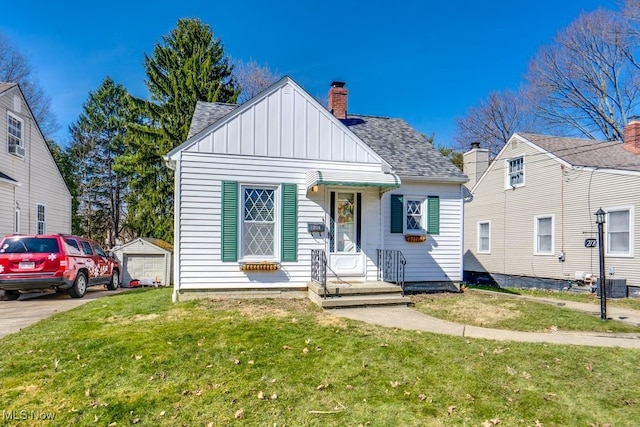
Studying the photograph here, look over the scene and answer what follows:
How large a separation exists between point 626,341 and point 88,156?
34193 mm

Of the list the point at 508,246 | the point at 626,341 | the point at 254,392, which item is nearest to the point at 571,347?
the point at 626,341

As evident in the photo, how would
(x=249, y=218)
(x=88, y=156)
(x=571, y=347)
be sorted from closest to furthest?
(x=571, y=347) < (x=249, y=218) < (x=88, y=156)

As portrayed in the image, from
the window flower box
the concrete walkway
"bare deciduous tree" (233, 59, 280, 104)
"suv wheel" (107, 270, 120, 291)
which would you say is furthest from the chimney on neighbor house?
"suv wheel" (107, 270, 120, 291)

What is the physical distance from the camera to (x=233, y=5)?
1511 centimetres

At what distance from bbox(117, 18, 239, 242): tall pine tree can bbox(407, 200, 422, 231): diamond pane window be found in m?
14.0

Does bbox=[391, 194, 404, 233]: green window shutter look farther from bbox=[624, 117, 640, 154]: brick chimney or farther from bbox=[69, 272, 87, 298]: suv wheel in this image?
bbox=[624, 117, 640, 154]: brick chimney

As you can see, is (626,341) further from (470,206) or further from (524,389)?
(470,206)

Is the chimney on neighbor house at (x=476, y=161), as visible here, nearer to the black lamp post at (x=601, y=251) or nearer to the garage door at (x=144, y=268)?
the black lamp post at (x=601, y=251)

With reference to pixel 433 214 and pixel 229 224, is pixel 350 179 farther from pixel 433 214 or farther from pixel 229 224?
pixel 433 214

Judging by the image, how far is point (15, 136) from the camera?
43.6 feet

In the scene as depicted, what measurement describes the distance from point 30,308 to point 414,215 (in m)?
9.72

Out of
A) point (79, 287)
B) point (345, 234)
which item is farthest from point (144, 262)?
point (345, 234)

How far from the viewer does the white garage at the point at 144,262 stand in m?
15.0

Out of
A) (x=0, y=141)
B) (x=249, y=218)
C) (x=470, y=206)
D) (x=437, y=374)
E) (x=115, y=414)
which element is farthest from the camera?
(x=470, y=206)
